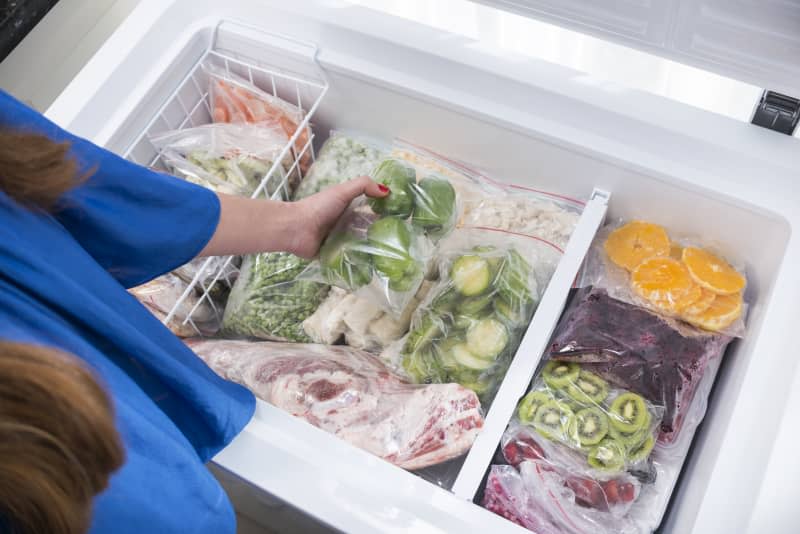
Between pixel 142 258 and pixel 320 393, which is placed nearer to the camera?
pixel 142 258

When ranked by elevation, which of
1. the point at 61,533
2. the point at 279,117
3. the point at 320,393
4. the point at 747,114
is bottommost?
the point at 61,533

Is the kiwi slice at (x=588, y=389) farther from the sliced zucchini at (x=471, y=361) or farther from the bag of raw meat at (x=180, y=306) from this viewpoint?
the bag of raw meat at (x=180, y=306)

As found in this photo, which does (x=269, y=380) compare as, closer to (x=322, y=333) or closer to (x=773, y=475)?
(x=322, y=333)

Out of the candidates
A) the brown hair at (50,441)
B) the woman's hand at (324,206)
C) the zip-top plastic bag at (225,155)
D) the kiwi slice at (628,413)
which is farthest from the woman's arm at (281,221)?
the kiwi slice at (628,413)

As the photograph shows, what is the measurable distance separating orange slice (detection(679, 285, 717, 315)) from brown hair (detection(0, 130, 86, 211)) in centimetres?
82

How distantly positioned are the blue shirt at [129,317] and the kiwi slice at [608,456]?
1.54 feet

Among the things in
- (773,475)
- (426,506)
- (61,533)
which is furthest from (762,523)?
(61,533)

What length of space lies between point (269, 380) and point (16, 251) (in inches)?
19.8

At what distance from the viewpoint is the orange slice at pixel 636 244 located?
110 centimetres

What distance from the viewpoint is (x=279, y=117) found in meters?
1.32

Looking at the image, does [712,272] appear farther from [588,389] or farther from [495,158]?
[495,158]

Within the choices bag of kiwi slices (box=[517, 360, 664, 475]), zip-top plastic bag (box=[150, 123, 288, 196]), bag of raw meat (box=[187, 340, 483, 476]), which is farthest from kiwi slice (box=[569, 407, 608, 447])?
zip-top plastic bag (box=[150, 123, 288, 196])

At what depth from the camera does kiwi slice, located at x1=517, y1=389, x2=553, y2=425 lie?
997 millimetres

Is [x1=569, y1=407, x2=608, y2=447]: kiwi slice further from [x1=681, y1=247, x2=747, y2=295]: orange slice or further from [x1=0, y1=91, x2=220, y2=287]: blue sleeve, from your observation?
[x1=0, y1=91, x2=220, y2=287]: blue sleeve
